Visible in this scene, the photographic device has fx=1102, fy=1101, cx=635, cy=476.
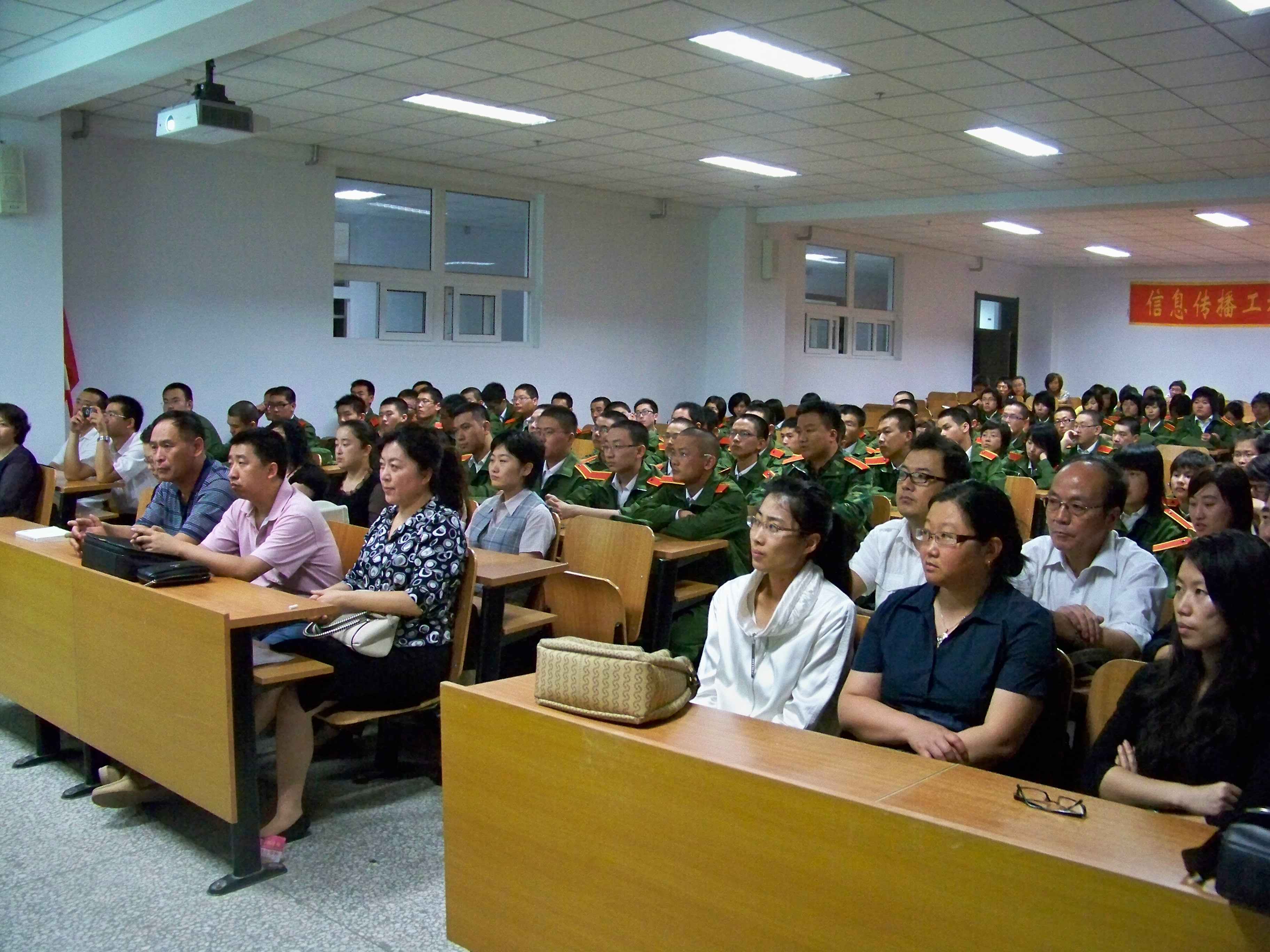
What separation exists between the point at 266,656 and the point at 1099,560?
2.27m

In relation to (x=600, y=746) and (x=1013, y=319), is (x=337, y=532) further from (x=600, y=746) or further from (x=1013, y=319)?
(x=1013, y=319)

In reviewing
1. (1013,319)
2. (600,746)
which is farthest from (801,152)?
(1013,319)

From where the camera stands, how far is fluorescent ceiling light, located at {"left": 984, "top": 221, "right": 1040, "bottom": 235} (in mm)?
12336

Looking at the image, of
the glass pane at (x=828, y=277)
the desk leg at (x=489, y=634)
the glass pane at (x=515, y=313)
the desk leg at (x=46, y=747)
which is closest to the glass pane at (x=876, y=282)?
the glass pane at (x=828, y=277)

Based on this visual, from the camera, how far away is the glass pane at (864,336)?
14.4 meters

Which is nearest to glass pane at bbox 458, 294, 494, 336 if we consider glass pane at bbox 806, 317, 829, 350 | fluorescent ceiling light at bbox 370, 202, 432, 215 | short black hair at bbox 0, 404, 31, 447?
fluorescent ceiling light at bbox 370, 202, 432, 215

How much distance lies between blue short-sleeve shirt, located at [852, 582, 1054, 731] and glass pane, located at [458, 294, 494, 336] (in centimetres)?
805

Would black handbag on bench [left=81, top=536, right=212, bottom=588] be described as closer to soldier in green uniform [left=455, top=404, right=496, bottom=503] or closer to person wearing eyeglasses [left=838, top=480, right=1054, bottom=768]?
person wearing eyeglasses [left=838, top=480, right=1054, bottom=768]

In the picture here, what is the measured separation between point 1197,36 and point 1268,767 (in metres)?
4.65

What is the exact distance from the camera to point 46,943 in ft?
8.16

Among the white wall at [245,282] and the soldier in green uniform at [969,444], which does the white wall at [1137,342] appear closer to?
the white wall at [245,282]

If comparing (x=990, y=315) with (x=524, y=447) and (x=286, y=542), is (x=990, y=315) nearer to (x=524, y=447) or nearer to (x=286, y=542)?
(x=524, y=447)

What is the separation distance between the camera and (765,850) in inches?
64.8

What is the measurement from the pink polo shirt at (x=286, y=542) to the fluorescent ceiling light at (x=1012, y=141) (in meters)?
5.63
